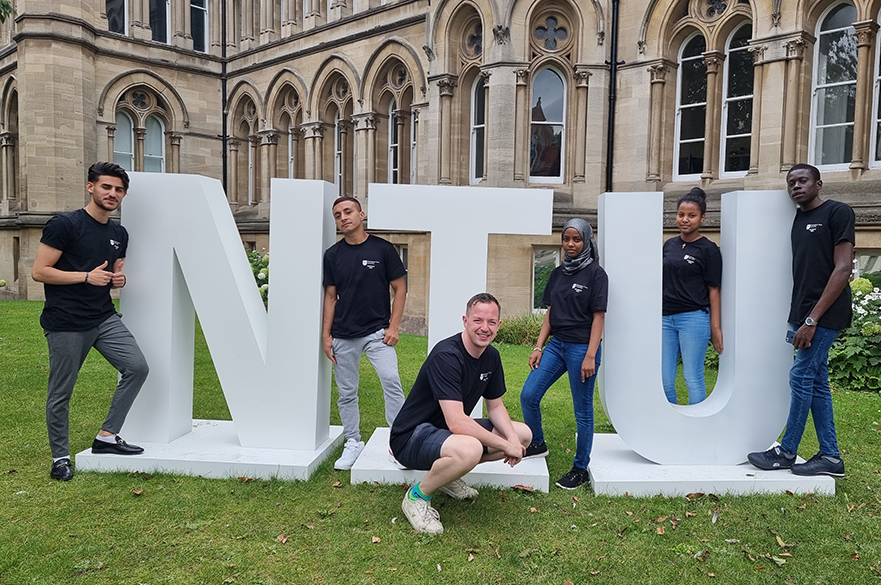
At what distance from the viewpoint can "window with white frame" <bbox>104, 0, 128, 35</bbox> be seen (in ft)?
61.2

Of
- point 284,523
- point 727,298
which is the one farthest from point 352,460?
point 727,298

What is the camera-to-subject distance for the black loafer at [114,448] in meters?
4.80

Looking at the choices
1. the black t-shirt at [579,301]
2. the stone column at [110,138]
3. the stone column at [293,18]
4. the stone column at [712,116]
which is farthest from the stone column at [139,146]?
the black t-shirt at [579,301]

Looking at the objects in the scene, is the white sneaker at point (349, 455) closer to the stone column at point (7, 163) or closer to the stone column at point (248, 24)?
the stone column at point (248, 24)

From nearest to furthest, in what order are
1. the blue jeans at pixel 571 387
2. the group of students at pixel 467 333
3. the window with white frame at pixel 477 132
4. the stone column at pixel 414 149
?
1. the group of students at pixel 467 333
2. the blue jeans at pixel 571 387
3. the window with white frame at pixel 477 132
4. the stone column at pixel 414 149

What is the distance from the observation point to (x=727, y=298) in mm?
4848

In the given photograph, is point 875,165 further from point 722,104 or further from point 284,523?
point 284,523

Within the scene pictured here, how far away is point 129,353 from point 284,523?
1.82m

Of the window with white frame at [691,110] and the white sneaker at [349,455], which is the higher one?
the window with white frame at [691,110]

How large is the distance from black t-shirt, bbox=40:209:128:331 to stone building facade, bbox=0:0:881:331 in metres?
4.90

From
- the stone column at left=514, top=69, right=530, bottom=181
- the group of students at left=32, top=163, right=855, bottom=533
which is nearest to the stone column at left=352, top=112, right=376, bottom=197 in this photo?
the stone column at left=514, top=69, right=530, bottom=181

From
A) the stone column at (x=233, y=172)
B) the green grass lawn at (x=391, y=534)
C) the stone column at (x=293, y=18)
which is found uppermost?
the stone column at (x=293, y=18)

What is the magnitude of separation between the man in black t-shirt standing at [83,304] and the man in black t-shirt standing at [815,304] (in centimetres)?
463

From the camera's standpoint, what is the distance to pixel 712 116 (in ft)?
38.5
